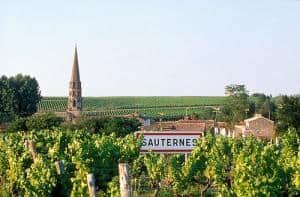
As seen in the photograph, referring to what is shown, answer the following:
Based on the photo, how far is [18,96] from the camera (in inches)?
3068

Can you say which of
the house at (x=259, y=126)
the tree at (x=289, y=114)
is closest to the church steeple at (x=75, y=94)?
the house at (x=259, y=126)

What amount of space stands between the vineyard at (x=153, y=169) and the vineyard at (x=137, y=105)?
3258 inches

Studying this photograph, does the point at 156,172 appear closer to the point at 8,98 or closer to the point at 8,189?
the point at 8,189

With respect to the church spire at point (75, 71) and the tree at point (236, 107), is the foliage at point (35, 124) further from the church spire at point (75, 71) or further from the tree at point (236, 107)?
the church spire at point (75, 71)

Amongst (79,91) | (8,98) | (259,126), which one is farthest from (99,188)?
(79,91)

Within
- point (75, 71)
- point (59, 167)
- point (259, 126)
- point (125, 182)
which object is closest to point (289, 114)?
point (259, 126)

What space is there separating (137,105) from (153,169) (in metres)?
110

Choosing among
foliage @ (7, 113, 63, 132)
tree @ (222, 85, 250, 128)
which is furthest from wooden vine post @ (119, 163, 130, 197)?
tree @ (222, 85, 250, 128)

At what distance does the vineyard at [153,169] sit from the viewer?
14422 millimetres

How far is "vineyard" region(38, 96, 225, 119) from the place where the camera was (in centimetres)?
11406

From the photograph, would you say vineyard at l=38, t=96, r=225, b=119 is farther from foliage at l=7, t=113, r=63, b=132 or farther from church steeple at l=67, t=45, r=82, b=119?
foliage at l=7, t=113, r=63, b=132

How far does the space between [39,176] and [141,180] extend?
835 cm

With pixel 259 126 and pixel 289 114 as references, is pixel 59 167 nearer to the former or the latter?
pixel 289 114

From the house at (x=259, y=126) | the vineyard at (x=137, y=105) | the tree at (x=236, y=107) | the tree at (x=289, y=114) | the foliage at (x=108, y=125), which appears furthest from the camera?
the vineyard at (x=137, y=105)
